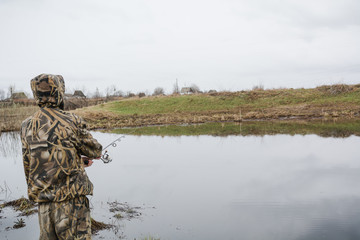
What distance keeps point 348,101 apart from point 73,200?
30430 mm

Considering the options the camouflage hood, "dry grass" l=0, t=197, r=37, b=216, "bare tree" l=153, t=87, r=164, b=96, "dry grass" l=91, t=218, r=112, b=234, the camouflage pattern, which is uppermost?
"bare tree" l=153, t=87, r=164, b=96

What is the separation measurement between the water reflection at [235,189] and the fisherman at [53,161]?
2.30 m

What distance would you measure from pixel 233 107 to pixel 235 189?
25.3 m

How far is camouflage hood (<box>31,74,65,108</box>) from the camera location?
2744 millimetres

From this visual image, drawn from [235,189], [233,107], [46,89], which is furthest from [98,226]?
[233,107]

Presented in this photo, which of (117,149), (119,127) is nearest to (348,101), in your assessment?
(119,127)

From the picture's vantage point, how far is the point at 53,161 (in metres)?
2.72

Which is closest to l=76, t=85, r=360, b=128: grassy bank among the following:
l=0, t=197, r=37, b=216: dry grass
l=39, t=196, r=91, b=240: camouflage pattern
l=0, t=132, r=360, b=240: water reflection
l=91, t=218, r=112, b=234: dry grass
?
l=0, t=132, r=360, b=240: water reflection

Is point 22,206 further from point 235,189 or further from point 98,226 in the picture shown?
point 235,189

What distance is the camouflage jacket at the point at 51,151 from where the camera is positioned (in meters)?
2.71

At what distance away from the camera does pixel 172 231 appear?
500 cm

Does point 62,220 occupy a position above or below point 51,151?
below

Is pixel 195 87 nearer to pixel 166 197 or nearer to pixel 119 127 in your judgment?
pixel 119 127

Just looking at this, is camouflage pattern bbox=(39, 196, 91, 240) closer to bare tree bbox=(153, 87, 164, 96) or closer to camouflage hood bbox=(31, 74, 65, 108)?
camouflage hood bbox=(31, 74, 65, 108)
